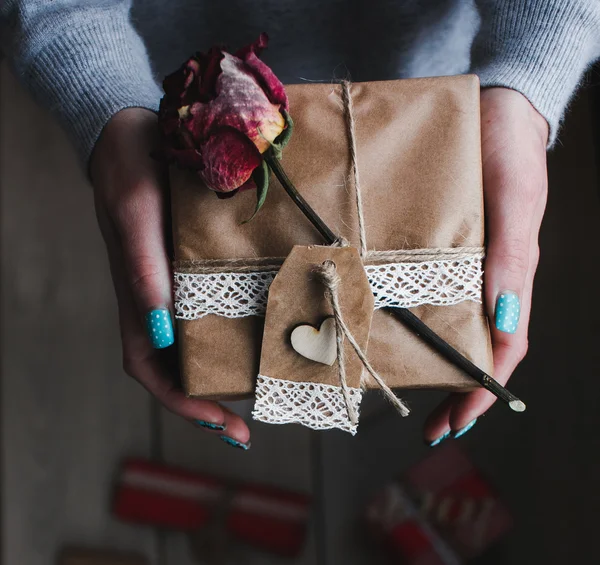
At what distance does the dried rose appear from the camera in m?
0.44

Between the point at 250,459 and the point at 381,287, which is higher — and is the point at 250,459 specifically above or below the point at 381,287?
below

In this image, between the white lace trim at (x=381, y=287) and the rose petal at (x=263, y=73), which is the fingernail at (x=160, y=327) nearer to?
the white lace trim at (x=381, y=287)

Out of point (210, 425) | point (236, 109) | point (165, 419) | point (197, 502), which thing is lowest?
point (197, 502)

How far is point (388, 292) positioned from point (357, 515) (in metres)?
0.88

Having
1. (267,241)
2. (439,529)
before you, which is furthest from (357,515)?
(267,241)

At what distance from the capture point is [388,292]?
0.50 m

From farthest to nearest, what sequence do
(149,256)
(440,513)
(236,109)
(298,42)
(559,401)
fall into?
(440,513) → (559,401) → (298,42) → (149,256) → (236,109)

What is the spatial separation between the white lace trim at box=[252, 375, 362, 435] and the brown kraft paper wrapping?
0.02m

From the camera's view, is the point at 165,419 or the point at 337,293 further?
the point at 165,419

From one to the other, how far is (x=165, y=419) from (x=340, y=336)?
2.95 ft

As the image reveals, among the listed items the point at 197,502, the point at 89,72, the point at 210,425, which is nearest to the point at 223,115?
the point at 89,72

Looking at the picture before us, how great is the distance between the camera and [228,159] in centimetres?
45

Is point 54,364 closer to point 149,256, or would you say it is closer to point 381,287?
point 149,256

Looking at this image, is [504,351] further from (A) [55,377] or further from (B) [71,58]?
(A) [55,377]
